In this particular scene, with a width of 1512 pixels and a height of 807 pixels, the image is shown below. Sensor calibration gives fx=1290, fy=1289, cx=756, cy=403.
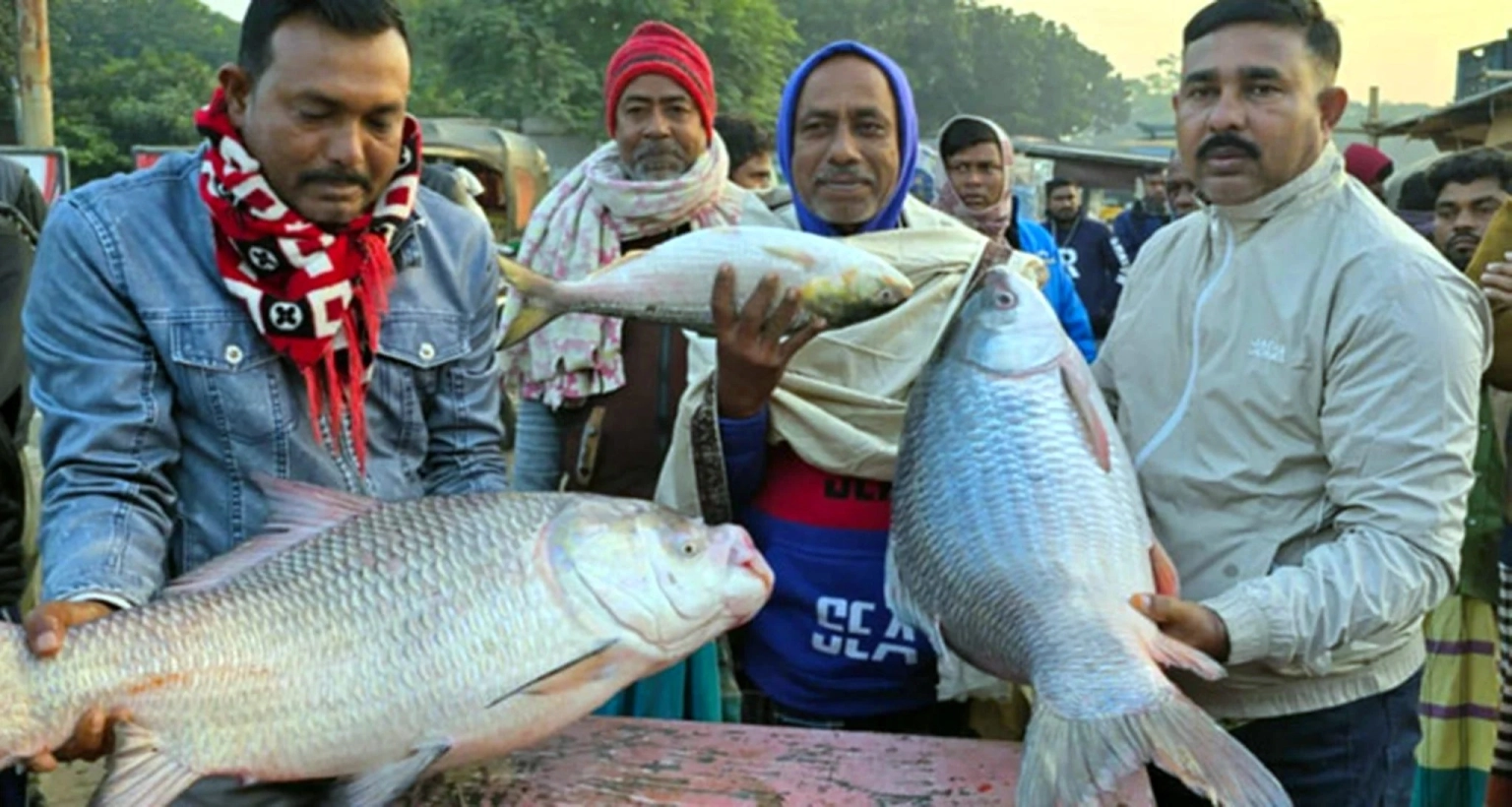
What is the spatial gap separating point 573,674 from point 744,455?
2.76 feet

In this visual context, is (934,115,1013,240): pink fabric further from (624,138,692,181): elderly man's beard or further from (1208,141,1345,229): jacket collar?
(1208,141,1345,229): jacket collar

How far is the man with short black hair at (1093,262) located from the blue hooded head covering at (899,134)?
5.15 metres

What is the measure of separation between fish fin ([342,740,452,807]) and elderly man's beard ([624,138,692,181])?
2129mm

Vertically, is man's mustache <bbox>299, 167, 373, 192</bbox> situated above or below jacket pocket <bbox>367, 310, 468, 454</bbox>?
above

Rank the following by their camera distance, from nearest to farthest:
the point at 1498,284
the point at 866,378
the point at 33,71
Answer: the point at 866,378 < the point at 1498,284 < the point at 33,71

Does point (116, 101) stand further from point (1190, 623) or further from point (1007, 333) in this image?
point (1190, 623)

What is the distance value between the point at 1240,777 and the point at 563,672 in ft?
2.91

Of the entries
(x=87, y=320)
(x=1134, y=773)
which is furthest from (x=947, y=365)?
(x=87, y=320)

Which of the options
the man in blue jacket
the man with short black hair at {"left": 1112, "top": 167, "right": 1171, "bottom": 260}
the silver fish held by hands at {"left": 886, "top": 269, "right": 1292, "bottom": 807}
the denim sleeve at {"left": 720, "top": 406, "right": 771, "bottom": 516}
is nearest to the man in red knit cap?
the denim sleeve at {"left": 720, "top": 406, "right": 771, "bottom": 516}

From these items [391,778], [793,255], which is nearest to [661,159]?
[793,255]

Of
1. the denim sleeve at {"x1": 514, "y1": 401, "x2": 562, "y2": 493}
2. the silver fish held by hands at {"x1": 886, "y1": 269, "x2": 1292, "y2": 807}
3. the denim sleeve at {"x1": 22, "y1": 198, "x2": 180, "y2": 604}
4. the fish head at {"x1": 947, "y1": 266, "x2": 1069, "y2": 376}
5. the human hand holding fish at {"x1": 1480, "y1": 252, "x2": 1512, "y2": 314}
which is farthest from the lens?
the denim sleeve at {"x1": 514, "y1": 401, "x2": 562, "y2": 493}

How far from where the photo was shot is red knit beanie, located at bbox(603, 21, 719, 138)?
362 cm

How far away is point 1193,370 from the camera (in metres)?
2.27

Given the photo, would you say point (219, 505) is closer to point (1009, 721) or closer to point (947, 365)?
point (947, 365)
